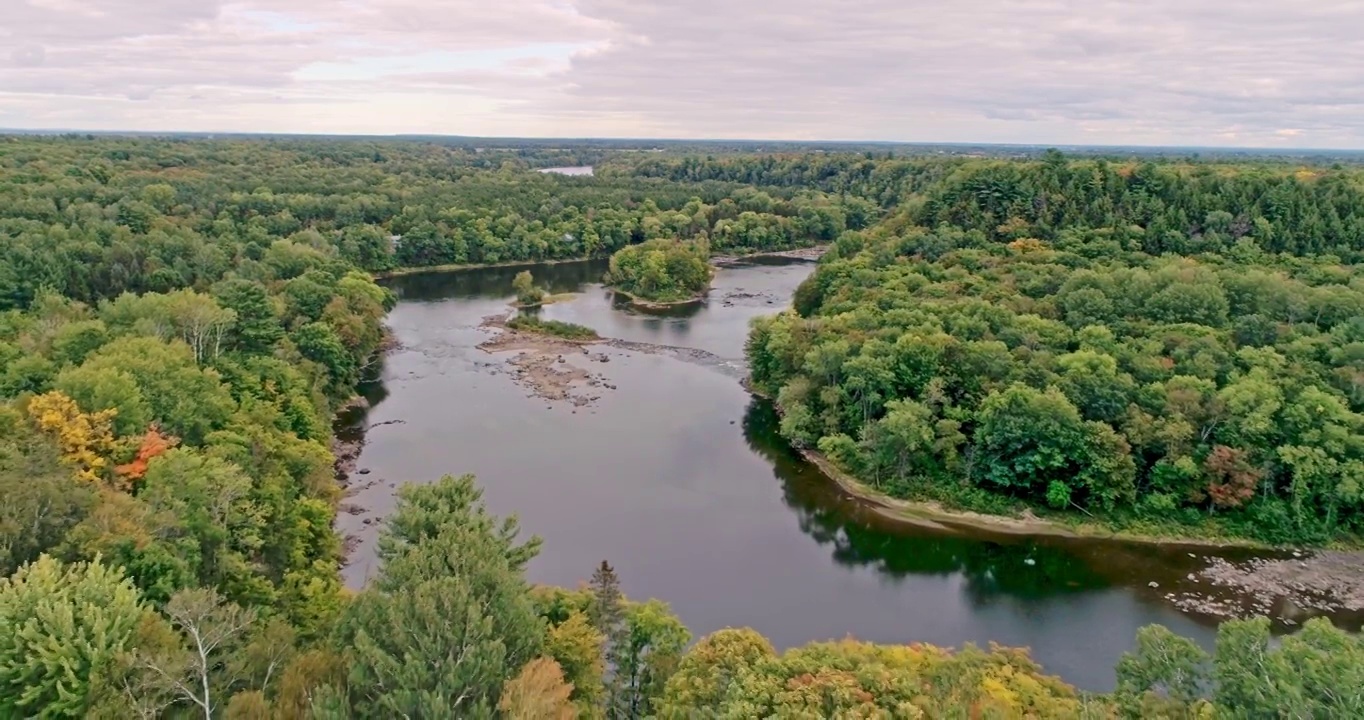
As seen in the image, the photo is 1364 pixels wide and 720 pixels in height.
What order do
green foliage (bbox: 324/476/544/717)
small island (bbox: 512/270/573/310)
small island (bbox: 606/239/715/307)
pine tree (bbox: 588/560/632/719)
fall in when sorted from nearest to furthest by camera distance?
1. green foliage (bbox: 324/476/544/717)
2. pine tree (bbox: 588/560/632/719)
3. small island (bbox: 512/270/573/310)
4. small island (bbox: 606/239/715/307)

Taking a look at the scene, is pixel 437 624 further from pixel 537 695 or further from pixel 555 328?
pixel 555 328

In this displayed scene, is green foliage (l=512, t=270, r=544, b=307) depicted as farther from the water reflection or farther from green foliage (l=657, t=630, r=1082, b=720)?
green foliage (l=657, t=630, r=1082, b=720)

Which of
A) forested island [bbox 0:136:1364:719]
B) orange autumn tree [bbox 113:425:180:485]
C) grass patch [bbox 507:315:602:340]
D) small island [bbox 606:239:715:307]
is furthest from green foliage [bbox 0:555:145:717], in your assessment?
small island [bbox 606:239:715:307]

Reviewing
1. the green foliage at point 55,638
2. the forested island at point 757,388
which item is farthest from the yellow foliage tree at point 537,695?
the green foliage at point 55,638

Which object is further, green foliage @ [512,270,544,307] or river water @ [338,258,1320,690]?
green foliage @ [512,270,544,307]

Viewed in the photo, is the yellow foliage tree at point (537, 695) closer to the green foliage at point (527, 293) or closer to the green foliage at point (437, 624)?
the green foliage at point (437, 624)

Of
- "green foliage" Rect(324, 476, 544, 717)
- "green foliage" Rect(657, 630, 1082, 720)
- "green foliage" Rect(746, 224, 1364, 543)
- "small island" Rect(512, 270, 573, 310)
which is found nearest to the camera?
"green foliage" Rect(657, 630, 1082, 720)

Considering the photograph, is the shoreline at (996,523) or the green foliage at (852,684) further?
the shoreline at (996,523)

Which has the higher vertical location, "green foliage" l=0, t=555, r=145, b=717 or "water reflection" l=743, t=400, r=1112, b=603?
"green foliage" l=0, t=555, r=145, b=717
